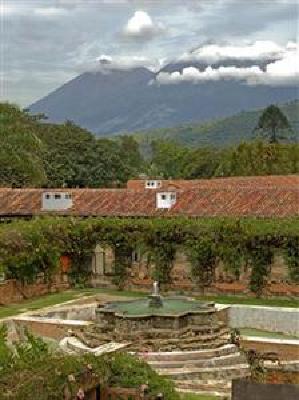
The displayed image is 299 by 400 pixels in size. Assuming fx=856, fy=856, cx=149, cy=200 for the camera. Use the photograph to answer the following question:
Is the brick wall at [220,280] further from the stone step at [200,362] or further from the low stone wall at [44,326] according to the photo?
the stone step at [200,362]

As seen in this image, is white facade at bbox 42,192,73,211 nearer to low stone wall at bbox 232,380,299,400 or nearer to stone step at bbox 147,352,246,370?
stone step at bbox 147,352,246,370

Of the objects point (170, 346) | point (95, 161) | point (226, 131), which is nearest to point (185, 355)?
point (170, 346)

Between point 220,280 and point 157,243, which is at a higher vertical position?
point 157,243

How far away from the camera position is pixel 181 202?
104 feet

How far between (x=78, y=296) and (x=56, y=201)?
7.55m

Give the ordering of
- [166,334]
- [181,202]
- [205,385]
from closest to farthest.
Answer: [205,385], [166,334], [181,202]

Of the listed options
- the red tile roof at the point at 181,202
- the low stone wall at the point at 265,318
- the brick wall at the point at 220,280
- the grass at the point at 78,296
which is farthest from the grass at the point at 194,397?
the red tile roof at the point at 181,202

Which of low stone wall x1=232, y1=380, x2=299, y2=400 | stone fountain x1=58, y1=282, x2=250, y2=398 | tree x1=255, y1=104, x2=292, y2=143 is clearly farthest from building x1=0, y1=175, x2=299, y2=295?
tree x1=255, y1=104, x2=292, y2=143

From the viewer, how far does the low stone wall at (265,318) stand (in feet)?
72.3

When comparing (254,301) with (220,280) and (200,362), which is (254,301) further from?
(200,362)

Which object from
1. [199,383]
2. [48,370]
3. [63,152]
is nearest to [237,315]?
[199,383]

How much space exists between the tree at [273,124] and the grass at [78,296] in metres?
49.3

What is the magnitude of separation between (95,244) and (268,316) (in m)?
8.85

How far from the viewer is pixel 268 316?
2228 centimetres
